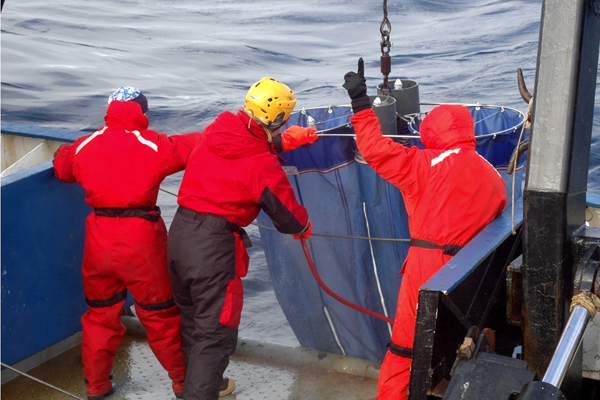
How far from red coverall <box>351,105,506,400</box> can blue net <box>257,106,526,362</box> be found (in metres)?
0.44

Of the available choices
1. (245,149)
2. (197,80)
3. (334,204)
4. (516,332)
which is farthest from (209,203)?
(197,80)

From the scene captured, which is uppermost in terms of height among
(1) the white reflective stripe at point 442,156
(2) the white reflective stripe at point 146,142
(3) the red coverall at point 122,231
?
(2) the white reflective stripe at point 146,142

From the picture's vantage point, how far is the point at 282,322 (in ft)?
21.9

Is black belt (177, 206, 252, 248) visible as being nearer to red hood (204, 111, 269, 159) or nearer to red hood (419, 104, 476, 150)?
red hood (204, 111, 269, 159)

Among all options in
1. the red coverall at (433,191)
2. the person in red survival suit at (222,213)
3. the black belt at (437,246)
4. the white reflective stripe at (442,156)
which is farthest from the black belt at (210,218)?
the white reflective stripe at (442,156)

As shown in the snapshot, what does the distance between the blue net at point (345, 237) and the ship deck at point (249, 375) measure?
176 millimetres

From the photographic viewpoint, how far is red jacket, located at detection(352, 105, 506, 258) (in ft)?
9.48

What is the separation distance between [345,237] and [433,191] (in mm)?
948

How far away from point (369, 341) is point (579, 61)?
2709 mm

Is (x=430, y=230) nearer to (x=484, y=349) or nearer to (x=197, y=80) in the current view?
(x=484, y=349)

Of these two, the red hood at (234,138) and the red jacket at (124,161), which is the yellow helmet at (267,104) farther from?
the red jacket at (124,161)

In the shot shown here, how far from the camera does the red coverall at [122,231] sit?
3270 mm

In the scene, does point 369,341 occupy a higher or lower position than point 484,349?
lower

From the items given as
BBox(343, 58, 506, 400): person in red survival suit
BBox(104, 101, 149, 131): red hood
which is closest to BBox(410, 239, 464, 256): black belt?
BBox(343, 58, 506, 400): person in red survival suit
